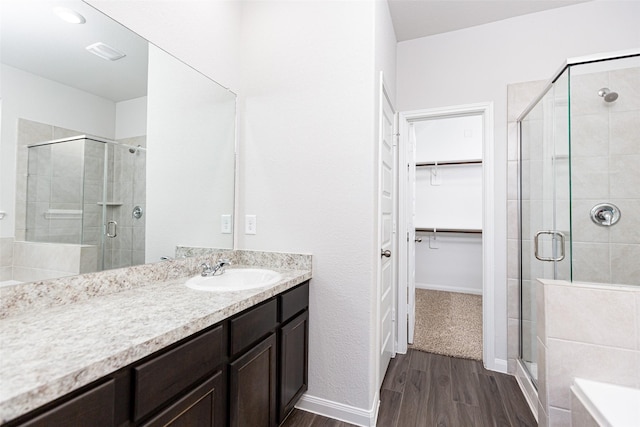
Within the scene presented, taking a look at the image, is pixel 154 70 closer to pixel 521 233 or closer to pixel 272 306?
pixel 272 306

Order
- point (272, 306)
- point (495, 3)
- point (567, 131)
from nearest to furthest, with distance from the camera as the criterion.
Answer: point (272, 306), point (567, 131), point (495, 3)

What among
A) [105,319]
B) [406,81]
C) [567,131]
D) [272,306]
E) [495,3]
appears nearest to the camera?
[105,319]

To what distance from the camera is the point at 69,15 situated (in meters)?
1.12

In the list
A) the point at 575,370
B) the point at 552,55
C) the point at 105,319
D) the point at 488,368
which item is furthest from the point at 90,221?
the point at 552,55

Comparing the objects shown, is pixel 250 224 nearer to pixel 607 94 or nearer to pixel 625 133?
pixel 607 94

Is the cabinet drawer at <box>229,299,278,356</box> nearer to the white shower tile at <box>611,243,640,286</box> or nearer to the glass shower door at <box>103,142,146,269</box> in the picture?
the glass shower door at <box>103,142,146,269</box>

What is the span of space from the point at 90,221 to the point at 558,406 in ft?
7.71

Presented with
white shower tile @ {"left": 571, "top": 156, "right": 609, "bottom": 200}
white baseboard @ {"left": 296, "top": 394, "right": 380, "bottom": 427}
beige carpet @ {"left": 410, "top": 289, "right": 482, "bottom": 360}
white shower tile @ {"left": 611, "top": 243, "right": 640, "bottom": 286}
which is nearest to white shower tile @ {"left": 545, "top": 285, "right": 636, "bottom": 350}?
white shower tile @ {"left": 611, "top": 243, "right": 640, "bottom": 286}

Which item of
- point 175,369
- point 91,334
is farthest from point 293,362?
point 91,334

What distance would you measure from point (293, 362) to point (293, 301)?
34 centimetres

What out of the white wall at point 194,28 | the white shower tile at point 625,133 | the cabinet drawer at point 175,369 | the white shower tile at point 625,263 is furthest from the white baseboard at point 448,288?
the cabinet drawer at point 175,369

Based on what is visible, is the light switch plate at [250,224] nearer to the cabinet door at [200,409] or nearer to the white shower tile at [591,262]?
the cabinet door at [200,409]

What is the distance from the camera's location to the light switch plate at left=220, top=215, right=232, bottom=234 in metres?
1.90

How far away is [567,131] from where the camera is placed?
160 centimetres
